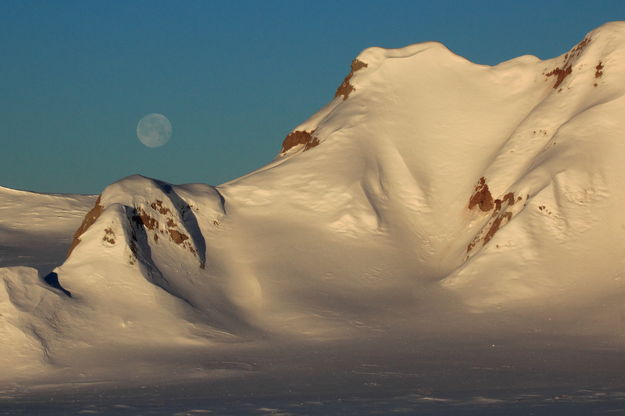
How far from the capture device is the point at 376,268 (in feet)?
176

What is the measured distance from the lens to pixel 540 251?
52000 mm

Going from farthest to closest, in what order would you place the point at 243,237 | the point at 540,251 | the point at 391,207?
1. the point at 391,207
2. the point at 243,237
3. the point at 540,251

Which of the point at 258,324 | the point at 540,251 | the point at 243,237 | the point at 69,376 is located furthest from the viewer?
the point at 243,237

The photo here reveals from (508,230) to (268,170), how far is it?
16391 mm

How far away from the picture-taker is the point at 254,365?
1538 inches

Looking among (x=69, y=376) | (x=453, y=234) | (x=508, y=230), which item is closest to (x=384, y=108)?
(x=453, y=234)

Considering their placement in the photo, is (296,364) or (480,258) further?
(480,258)

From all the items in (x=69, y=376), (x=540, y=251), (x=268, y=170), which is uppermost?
(x=268, y=170)

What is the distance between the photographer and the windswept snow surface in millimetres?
34469

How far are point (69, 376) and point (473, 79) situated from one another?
38.5 meters

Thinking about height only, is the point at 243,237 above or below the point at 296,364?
above

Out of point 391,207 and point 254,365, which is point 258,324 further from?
point 391,207

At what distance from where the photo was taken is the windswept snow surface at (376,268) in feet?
113

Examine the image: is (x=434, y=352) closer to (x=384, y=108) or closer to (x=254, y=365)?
(x=254, y=365)
